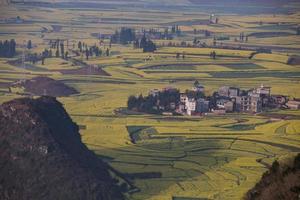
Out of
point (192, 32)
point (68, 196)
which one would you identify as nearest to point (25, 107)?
point (68, 196)

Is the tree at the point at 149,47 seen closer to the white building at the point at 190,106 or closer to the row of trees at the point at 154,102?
the row of trees at the point at 154,102

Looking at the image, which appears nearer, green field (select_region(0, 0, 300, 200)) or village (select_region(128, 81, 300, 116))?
green field (select_region(0, 0, 300, 200))

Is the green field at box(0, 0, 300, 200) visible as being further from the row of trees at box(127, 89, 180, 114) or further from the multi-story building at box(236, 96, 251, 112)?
the multi-story building at box(236, 96, 251, 112)

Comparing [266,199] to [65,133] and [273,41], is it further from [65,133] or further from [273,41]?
[273,41]

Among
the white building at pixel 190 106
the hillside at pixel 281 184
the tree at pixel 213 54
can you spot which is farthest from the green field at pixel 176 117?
the hillside at pixel 281 184

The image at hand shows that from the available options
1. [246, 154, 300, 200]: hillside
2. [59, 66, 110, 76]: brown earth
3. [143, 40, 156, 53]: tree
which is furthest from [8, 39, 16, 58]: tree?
[246, 154, 300, 200]: hillside

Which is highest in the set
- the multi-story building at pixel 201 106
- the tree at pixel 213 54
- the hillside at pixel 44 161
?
the hillside at pixel 44 161
